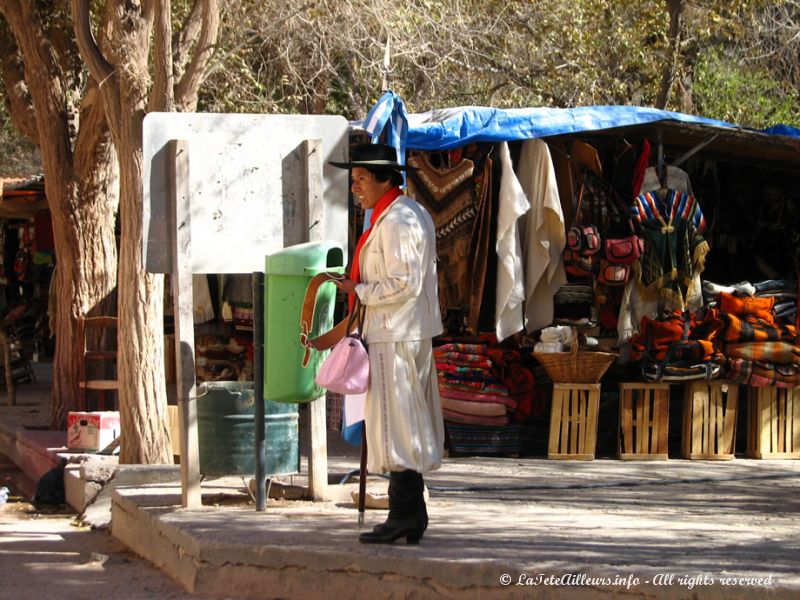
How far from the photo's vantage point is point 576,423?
28.7ft

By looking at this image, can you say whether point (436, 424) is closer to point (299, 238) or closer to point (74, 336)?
point (299, 238)

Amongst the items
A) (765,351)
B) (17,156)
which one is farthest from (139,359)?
(17,156)

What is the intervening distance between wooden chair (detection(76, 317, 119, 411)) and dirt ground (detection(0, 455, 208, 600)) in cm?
217

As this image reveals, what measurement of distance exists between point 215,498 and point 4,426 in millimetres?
5229

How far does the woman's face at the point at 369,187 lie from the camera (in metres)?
5.46

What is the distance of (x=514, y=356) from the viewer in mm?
9039

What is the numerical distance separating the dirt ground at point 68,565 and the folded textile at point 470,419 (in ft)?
8.78

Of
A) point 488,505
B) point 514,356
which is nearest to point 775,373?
point 514,356

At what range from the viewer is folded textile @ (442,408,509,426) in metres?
8.67

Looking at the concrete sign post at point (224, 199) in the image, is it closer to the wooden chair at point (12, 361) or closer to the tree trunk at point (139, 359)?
the tree trunk at point (139, 359)

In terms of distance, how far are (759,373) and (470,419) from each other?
2.25 m

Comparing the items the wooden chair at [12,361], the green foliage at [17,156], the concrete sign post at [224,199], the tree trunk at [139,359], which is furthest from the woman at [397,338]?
the green foliage at [17,156]

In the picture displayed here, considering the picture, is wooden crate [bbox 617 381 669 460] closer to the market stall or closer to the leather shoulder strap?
the market stall

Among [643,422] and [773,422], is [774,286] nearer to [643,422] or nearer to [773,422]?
[773,422]
